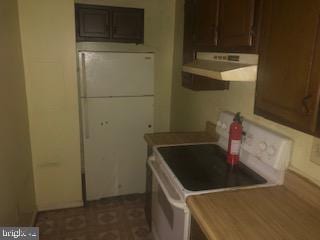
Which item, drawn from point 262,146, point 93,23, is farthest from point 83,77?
point 262,146

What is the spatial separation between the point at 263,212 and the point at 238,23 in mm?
917

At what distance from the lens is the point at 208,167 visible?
1.61 meters

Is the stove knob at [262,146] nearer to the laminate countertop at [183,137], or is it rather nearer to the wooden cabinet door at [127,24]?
the laminate countertop at [183,137]

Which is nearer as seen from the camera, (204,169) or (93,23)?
(204,169)

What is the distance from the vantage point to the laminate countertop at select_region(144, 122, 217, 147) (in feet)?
6.71

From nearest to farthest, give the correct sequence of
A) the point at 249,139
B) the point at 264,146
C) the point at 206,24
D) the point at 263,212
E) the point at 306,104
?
the point at 306,104
the point at 263,212
the point at 264,146
the point at 249,139
the point at 206,24

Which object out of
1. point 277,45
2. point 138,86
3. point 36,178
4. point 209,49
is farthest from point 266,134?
point 36,178

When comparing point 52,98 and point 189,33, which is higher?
point 189,33

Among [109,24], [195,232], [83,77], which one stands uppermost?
[109,24]

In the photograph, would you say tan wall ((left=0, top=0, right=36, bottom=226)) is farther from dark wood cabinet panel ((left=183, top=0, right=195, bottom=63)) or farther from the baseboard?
dark wood cabinet panel ((left=183, top=0, right=195, bottom=63))

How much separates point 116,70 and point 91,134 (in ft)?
2.25

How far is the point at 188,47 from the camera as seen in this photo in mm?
2041

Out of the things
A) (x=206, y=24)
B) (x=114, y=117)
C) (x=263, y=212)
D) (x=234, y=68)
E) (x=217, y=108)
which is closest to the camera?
(x=263, y=212)

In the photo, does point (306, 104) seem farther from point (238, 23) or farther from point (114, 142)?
point (114, 142)
